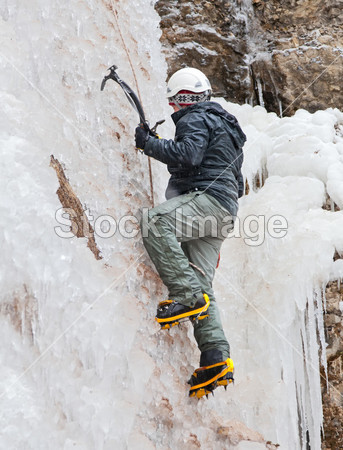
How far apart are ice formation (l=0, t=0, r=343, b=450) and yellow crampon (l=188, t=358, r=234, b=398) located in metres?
0.09

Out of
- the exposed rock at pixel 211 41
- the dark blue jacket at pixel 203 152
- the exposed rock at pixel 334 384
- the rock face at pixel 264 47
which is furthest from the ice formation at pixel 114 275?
the exposed rock at pixel 211 41

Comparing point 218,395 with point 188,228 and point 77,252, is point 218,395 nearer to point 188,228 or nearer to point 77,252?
point 188,228

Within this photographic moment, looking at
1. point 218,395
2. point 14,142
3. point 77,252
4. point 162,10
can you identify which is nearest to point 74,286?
point 77,252

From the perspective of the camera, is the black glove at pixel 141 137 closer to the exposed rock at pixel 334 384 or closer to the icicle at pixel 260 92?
the exposed rock at pixel 334 384

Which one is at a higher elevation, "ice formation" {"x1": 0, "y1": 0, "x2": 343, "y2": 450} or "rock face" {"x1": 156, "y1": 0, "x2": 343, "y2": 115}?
"rock face" {"x1": 156, "y1": 0, "x2": 343, "y2": 115}

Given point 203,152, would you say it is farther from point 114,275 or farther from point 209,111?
point 114,275

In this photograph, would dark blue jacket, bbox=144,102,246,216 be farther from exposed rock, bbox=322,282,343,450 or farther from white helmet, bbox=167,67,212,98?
exposed rock, bbox=322,282,343,450

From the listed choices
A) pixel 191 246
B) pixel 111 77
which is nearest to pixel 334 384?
pixel 191 246

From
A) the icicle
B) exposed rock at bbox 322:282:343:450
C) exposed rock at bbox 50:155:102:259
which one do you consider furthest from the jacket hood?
the icicle

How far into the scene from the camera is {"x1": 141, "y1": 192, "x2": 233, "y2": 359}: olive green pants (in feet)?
9.79

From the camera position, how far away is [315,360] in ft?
14.7

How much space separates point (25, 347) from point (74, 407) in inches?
13.0

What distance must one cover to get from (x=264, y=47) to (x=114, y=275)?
4.77 meters

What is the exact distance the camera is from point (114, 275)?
2990mm
